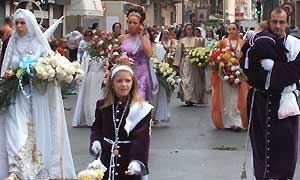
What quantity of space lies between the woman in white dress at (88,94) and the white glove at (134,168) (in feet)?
26.6

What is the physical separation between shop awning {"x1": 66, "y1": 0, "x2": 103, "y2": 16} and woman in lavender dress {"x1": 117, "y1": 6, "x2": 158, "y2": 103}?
2068cm

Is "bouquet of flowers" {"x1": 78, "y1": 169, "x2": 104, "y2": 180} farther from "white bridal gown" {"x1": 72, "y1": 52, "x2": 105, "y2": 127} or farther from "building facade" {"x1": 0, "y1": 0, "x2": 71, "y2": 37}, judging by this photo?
"building facade" {"x1": 0, "y1": 0, "x2": 71, "y2": 37}

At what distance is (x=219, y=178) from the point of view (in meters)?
9.03

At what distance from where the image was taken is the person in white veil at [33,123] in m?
8.03

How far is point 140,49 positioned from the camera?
11188 mm

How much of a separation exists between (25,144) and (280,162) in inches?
100.0

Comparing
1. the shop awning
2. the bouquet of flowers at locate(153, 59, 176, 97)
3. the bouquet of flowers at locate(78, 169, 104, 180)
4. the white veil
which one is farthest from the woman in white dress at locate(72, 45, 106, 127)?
→ the shop awning

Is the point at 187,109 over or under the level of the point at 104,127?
under

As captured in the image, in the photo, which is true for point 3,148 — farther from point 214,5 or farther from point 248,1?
point 248,1

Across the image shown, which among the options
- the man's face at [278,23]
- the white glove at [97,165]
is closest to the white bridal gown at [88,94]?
the man's face at [278,23]

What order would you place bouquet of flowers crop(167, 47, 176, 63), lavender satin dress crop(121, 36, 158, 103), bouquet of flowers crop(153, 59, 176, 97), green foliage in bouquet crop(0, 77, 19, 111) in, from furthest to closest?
1. bouquet of flowers crop(167, 47, 176, 63)
2. bouquet of flowers crop(153, 59, 176, 97)
3. lavender satin dress crop(121, 36, 158, 103)
4. green foliage in bouquet crop(0, 77, 19, 111)

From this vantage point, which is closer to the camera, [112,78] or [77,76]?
[112,78]

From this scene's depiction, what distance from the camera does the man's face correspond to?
7.42 metres

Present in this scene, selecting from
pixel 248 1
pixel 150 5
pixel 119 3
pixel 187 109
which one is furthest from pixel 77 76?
pixel 248 1
